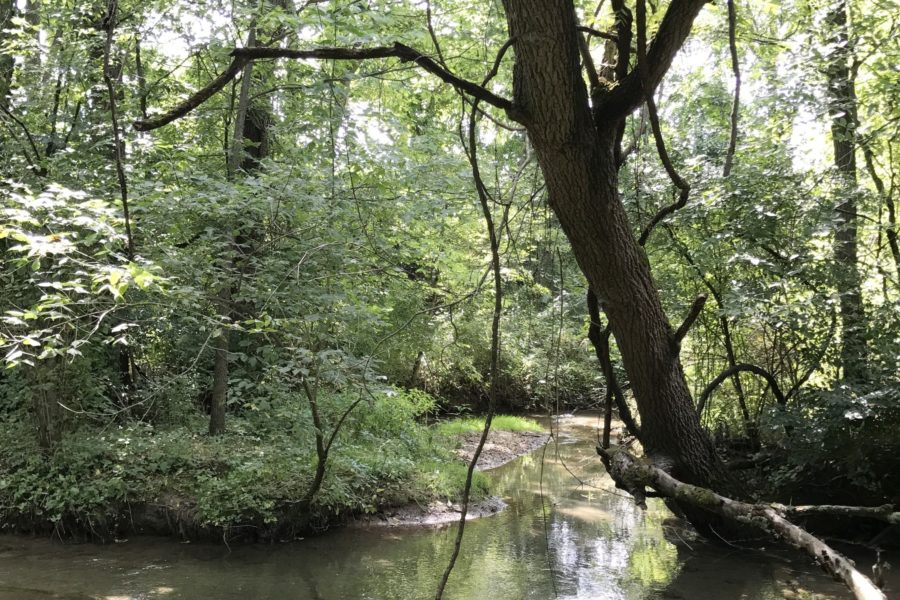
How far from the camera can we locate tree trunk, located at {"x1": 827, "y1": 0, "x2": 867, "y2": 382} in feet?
16.4

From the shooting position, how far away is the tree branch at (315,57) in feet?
7.56

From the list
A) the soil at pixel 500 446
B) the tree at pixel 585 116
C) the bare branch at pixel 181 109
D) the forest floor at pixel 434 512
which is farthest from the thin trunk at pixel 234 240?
the tree at pixel 585 116

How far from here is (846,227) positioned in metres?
5.07

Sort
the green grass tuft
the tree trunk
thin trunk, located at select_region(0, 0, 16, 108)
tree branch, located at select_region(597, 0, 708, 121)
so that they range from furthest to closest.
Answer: the green grass tuft → thin trunk, located at select_region(0, 0, 16, 108) → the tree trunk → tree branch, located at select_region(597, 0, 708, 121)

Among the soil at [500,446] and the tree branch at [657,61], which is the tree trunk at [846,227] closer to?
the tree branch at [657,61]

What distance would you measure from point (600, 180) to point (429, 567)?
3.91m

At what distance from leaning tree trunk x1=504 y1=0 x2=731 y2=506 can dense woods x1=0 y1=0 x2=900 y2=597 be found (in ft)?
0.11

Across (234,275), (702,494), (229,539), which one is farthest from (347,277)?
(702,494)

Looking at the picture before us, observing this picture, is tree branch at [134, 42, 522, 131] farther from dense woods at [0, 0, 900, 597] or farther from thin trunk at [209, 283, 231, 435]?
thin trunk at [209, 283, 231, 435]

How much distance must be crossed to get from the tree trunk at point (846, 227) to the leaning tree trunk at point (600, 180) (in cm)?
215

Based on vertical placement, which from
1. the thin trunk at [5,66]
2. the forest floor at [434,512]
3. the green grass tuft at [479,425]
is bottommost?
the forest floor at [434,512]

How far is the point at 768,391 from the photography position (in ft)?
21.1

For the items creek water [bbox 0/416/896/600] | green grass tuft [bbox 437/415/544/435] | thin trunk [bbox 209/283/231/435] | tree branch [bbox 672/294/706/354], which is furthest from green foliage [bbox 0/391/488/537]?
green grass tuft [bbox 437/415/544/435]

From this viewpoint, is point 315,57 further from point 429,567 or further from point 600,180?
point 429,567
